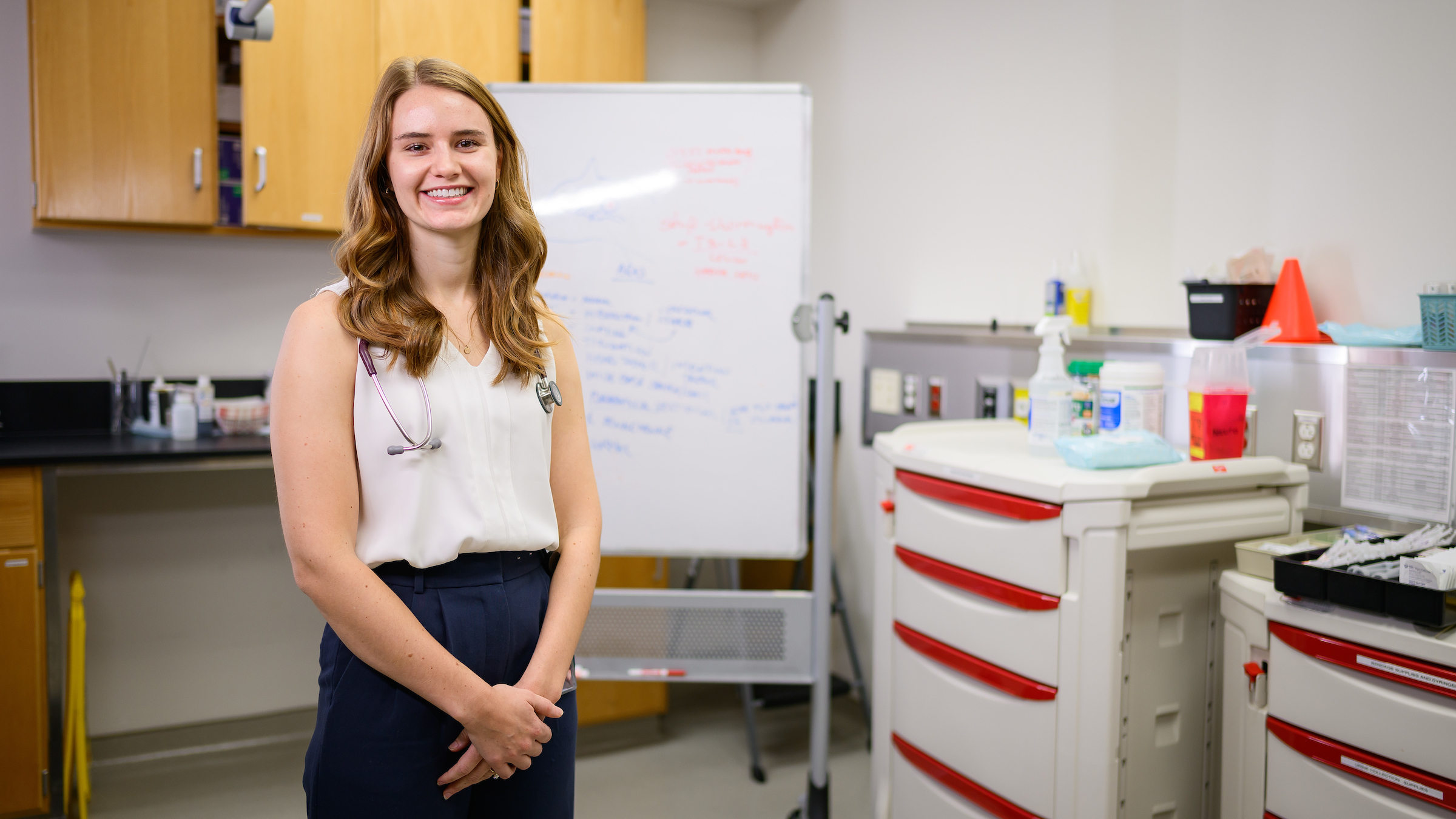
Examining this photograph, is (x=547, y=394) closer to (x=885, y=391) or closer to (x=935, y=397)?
(x=935, y=397)

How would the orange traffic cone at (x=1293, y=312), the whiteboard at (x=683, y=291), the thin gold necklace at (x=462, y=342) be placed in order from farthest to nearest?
the whiteboard at (x=683, y=291) → the orange traffic cone at (x=1293, y=312) → the thin gold necklace at (x=462, y=342)

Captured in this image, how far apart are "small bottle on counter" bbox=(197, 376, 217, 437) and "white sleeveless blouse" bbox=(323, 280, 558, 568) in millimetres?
2020

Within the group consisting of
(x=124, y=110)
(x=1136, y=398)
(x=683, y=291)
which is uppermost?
(x=124, y=110)

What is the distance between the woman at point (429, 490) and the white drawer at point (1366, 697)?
0.99 m

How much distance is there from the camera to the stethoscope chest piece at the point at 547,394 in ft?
3.76

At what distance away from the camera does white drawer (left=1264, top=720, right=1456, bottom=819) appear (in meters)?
1.20

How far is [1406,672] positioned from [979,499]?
613 millimetres

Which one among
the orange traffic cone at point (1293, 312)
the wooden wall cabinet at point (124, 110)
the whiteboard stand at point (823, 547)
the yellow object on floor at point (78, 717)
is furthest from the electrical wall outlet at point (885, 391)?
the yellow object on floor at point (78, 717)

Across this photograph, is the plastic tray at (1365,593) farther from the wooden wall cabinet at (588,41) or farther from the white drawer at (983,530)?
the wooden wall cabinet at (588,41)

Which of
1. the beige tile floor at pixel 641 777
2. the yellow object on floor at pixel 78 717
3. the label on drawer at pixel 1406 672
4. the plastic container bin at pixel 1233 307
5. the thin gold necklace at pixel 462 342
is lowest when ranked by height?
the beige tile floor at pixel 641 777

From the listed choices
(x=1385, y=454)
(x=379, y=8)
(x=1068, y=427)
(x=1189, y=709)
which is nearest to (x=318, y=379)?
(x=1068, y=427)

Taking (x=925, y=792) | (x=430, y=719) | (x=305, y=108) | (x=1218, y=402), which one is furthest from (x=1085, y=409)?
(x=305, y=108)

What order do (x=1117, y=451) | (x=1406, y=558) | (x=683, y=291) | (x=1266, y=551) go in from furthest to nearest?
(x=683, y=291) < (x=1117, y=451) < (x=1266, y=551) < (x=1406, y=558)

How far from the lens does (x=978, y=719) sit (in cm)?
163
